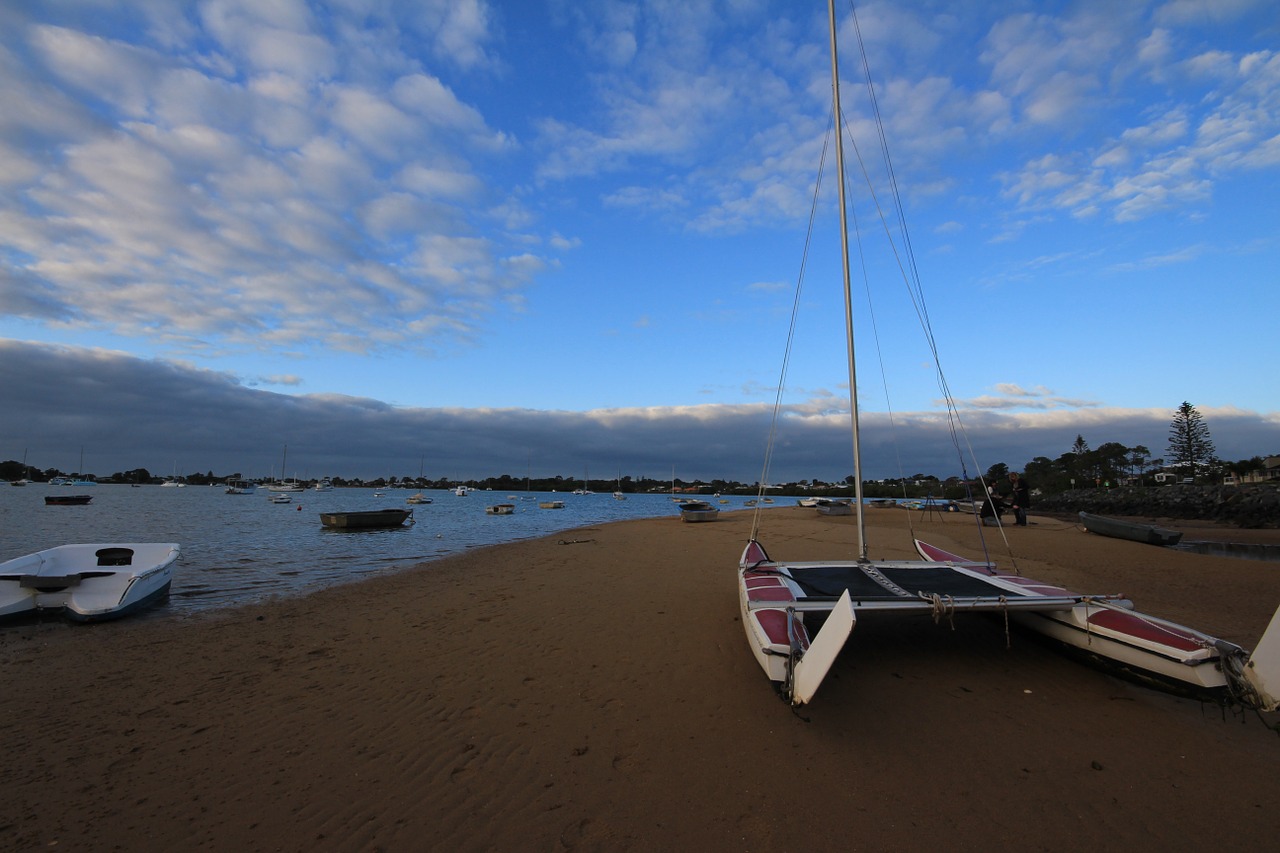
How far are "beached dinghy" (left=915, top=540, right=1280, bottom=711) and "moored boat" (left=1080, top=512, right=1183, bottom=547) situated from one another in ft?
46.3

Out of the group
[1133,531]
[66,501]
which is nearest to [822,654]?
[1133,531]

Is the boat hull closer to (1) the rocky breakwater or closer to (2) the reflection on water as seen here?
(2) the reflection on water

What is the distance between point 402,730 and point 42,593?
9471 mm

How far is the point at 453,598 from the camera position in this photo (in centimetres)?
1123

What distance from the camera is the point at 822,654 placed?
172 inches

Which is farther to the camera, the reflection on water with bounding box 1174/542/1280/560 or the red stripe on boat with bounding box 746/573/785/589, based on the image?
the reflection on water with bounding box 1174/542/1280/560

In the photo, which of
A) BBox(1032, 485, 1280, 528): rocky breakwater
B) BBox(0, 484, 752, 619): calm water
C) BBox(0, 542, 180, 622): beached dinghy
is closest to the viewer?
BBox(0, 542, 180, 622): beached dinghy

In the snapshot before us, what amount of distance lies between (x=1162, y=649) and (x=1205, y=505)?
1423 inches

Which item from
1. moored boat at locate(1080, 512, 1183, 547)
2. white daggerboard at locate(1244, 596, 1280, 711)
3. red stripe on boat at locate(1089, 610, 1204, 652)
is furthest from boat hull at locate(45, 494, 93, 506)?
moored boat at locate(1080, 512, 1183, 547)

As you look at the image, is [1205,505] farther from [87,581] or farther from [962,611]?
[87,581]

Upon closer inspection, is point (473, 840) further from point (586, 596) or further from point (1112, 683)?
point (586, 596)

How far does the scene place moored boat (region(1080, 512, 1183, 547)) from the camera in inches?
634

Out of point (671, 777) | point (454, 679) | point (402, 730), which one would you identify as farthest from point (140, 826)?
point (671, 777)

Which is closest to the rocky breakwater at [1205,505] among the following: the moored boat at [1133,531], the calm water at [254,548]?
the moored boat at [1133,531]
